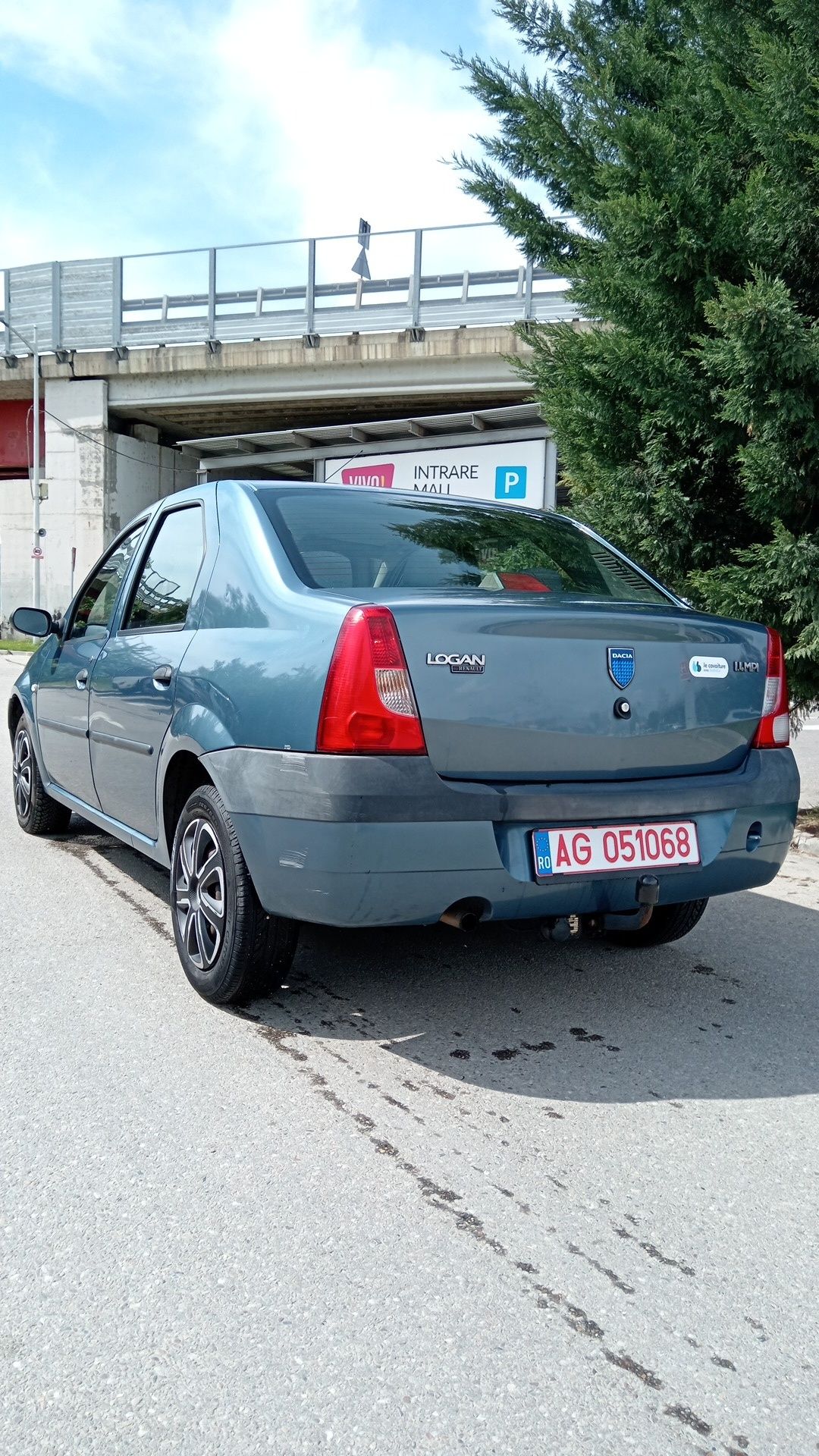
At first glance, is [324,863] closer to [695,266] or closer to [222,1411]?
[222,1411]

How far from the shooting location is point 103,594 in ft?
16.9

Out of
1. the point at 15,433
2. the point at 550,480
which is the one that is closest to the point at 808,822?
the point at 550,480

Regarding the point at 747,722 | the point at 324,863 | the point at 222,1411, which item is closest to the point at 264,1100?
the point at 324,863

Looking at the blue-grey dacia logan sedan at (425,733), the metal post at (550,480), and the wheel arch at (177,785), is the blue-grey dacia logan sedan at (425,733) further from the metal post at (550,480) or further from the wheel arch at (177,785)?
the metal post at (550,480)

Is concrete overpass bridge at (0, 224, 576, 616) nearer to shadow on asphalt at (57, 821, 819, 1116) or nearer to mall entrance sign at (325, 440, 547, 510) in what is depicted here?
mall entrance sign at (325, 440, 547, 510)

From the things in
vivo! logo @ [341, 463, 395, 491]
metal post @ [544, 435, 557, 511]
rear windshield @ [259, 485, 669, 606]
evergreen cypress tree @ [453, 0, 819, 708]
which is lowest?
rear windshield @ [259, 485, 669, 606]

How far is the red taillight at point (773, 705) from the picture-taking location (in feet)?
12.0

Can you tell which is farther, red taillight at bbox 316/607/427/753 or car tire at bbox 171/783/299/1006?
car tire at bbox 171/783/299/1006

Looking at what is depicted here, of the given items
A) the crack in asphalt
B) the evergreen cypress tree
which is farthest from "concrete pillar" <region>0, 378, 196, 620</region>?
the crack in asphalt

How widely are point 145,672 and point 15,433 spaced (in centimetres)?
3368

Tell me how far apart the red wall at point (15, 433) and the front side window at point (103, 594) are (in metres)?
31.1

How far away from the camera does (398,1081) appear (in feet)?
9.96

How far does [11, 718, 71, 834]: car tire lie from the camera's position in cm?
596

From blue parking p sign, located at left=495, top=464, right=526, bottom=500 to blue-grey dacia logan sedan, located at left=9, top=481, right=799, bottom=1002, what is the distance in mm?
23196
